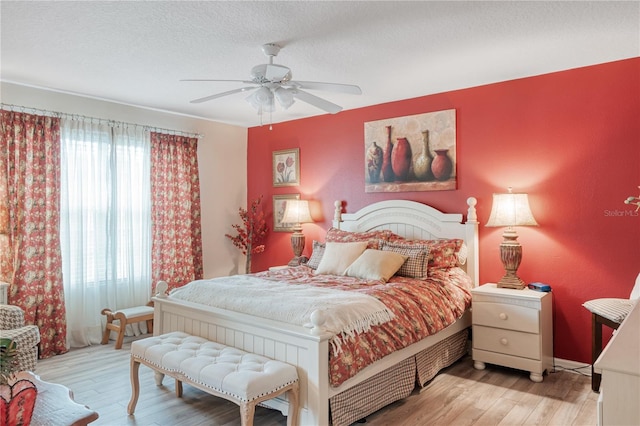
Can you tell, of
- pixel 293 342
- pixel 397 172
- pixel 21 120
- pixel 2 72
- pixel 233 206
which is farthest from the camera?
pixel 233 206

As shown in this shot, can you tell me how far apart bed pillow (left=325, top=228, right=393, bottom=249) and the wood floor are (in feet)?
4.38

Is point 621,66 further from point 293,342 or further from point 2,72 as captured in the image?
point 2,72

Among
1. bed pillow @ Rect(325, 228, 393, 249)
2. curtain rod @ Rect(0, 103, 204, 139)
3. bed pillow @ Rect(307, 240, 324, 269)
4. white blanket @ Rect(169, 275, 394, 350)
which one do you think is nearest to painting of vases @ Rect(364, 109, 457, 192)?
bed pillow @ Rect(325, 228, 393, 249)

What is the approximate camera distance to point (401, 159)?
15.2ft

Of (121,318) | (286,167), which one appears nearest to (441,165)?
(286,167)

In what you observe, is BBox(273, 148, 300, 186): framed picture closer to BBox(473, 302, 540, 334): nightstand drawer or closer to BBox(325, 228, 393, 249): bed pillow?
BBox(325, 228, 393, 249): bed pillow

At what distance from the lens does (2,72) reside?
375cm

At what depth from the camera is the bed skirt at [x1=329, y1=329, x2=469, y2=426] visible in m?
2.61

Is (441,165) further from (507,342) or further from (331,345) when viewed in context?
(331,345)

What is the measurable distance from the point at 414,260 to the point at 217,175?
3143 millimetres

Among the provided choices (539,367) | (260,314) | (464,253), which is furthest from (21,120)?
(539,367)

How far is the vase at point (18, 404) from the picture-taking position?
1.60 meters

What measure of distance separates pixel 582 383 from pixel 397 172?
2518 mm

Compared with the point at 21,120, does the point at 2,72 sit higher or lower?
higher
